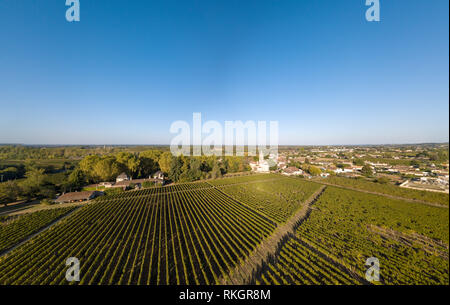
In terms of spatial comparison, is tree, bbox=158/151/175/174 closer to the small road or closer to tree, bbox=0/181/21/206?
tree, bbox=0/181/21/206

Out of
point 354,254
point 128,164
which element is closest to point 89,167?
point 128,164

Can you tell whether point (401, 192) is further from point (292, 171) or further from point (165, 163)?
point (292, 171)

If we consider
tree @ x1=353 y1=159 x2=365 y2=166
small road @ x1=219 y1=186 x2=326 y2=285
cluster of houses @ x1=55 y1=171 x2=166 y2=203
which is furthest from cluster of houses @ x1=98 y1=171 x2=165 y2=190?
tree @ x1=353 y1=159 x2=365 y2=166

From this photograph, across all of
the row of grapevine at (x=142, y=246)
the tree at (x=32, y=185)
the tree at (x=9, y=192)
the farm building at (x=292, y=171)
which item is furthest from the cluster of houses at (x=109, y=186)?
the farm building at (x=292, y=171)

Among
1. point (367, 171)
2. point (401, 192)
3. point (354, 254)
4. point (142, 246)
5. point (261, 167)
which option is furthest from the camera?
point (261, 167)

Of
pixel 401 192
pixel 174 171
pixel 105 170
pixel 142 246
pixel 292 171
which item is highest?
pixel 401 192
